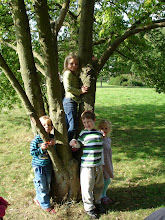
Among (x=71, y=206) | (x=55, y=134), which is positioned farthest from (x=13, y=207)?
(x=55, y=134)

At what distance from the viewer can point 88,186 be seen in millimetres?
3438

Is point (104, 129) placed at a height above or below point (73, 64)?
below

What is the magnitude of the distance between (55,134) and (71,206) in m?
1.27

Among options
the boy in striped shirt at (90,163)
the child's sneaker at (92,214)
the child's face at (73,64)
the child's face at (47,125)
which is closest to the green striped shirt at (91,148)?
the boy in striped shirt at (90,163)

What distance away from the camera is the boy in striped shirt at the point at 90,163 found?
3.44 metres

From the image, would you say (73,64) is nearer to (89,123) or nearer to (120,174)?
(89,123)

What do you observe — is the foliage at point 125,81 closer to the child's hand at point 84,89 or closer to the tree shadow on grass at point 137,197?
the tree shadow on grass at point 137,197

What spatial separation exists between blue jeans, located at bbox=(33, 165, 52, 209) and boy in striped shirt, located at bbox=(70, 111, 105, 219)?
1.85ft

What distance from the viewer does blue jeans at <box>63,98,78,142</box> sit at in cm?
382

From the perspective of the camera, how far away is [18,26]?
3.26 metres

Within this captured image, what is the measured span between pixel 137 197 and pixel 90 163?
1447 millimetres

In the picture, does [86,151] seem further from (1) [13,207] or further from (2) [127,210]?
(1) [13,207]

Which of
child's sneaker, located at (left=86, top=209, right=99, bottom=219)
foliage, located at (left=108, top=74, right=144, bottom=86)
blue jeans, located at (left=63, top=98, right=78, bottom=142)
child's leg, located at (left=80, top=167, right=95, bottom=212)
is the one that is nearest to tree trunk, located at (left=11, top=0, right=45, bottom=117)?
blue jeans, located at (left=63, top=98, right=78, bottom=142)

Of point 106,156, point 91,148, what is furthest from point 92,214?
point 91,148
